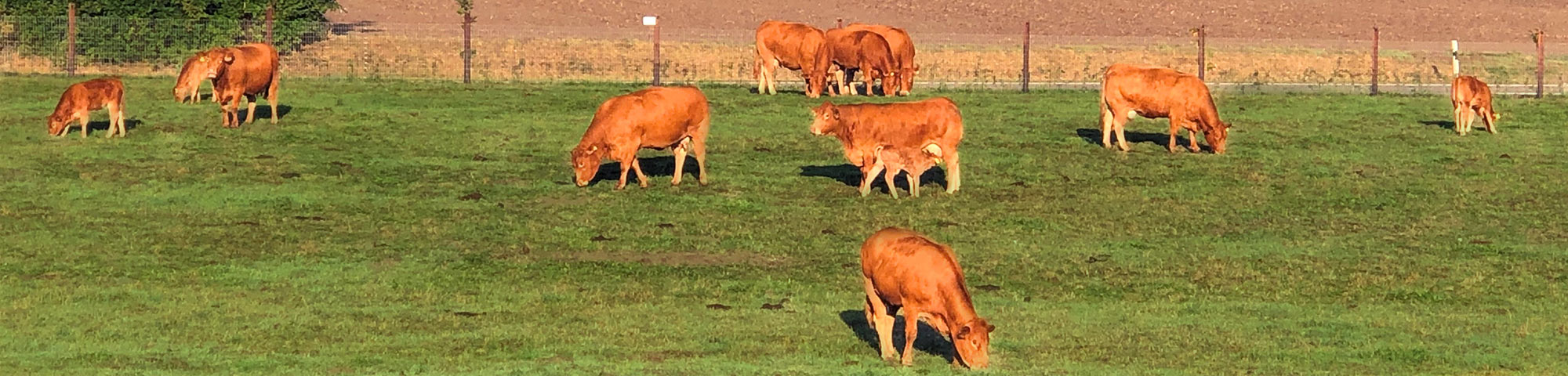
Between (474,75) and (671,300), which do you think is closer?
(671,300)

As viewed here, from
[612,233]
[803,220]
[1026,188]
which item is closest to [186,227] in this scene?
[612,233]

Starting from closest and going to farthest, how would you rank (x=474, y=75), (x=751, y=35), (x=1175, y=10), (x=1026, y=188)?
1. (x=1026, y=188)
2. (x=474, y=75)
3. (x=751, y=35)
4. (x=1175, y=10)

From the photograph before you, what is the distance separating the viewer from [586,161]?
86.2ft

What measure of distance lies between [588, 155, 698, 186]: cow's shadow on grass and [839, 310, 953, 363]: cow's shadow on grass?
8.05 metres

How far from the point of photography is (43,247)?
22.5 meters

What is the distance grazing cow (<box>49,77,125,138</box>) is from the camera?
2950 centimetres

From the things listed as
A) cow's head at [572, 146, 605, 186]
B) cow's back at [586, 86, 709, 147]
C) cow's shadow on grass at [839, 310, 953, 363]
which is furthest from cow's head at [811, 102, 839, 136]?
cow's shadow on grass at [839, 310, 953, 363]

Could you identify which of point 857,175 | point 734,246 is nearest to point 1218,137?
point 857,175

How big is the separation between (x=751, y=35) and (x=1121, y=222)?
1659 inches

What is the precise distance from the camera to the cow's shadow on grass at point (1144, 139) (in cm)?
3097

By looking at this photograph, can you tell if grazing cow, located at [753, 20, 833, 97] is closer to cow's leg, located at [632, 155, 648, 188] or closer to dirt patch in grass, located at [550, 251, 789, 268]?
cow's leg, located at [632, 155, 648, 188]

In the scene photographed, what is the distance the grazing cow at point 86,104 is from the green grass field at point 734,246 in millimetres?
259

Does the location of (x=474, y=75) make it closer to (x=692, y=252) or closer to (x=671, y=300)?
(x=692, y=252)

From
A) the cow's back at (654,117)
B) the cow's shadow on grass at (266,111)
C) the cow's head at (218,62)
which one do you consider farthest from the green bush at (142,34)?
the cow's back at (654,117)
